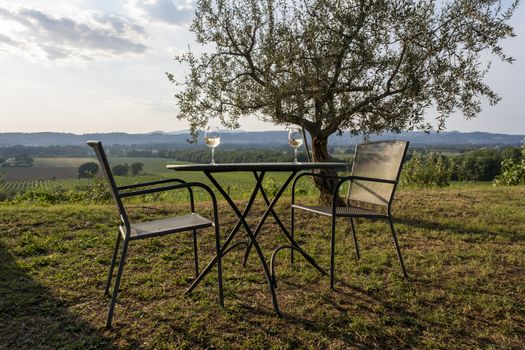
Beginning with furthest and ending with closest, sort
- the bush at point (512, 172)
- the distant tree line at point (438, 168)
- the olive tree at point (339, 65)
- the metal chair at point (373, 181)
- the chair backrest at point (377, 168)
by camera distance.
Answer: the distant tree line at point (438, 168)
the bush at point (512, 172)
the olive tree at point (339, 65)
the chair backrest at point (377, 168)
the metal chair at point (373, 181)

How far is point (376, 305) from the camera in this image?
279 cm

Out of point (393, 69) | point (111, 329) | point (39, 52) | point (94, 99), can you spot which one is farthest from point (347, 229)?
point (94, 99)

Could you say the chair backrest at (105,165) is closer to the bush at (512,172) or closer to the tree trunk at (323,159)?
the tree trunk at (323,159)

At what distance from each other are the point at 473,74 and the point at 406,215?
2377 mm

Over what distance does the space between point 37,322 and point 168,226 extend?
1.11 metres

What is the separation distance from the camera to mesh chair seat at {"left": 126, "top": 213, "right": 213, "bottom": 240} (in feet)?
8.03

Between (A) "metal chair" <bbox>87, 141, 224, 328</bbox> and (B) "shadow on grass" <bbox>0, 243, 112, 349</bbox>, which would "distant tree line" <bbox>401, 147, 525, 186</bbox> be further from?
(B) "shadow on grass" <bbox>0, 243, 112, 349</bbox>

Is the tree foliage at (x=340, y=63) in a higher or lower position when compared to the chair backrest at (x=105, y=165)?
higher

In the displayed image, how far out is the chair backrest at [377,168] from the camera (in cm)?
333

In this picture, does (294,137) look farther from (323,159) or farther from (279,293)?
(323,159)

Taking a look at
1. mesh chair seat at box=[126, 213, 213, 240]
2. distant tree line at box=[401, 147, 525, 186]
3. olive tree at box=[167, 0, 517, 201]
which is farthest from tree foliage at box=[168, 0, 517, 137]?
distant tree line at box=[401, 147, 525, 186]

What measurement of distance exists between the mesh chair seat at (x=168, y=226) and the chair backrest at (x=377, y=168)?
5.58ft

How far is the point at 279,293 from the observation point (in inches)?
120

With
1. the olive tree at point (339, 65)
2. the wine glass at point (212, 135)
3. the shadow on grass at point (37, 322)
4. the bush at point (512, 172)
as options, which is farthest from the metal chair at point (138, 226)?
the bush at point (512, 172)
